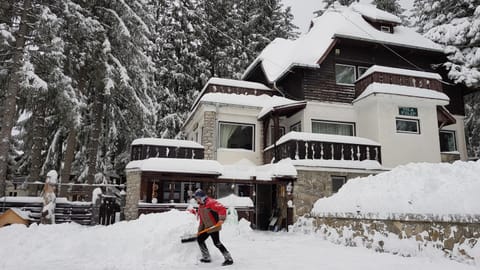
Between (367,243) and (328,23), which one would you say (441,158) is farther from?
(367,243)

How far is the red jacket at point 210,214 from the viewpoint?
6020 mm

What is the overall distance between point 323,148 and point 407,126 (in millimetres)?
4562

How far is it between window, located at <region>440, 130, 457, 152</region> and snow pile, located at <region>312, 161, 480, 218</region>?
11.3 m

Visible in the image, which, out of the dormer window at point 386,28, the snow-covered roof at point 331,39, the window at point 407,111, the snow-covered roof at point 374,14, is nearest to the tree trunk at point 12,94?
the snow-covered roof at point 331,39

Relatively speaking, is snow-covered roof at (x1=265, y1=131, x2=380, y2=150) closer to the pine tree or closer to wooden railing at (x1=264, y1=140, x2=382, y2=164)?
wooden railing at (x1=264, y1=140, x2=382, y2=164)

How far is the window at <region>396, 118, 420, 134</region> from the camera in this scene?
15.4 meters

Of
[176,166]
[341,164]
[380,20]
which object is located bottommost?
[176,166]

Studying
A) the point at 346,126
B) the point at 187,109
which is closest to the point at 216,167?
the point at 346,126

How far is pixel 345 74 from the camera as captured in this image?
17.2 m

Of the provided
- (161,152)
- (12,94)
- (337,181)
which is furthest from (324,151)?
(12,94)

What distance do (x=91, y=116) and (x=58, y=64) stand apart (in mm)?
5196

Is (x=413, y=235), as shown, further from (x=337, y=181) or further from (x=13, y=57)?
(x=13, y=57)

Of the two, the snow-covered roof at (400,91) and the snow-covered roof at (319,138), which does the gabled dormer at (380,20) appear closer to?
the snow-covered roof at (400,91)

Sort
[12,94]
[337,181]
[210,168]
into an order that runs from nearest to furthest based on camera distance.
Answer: [12,94] → [210,168] → [337,181]
